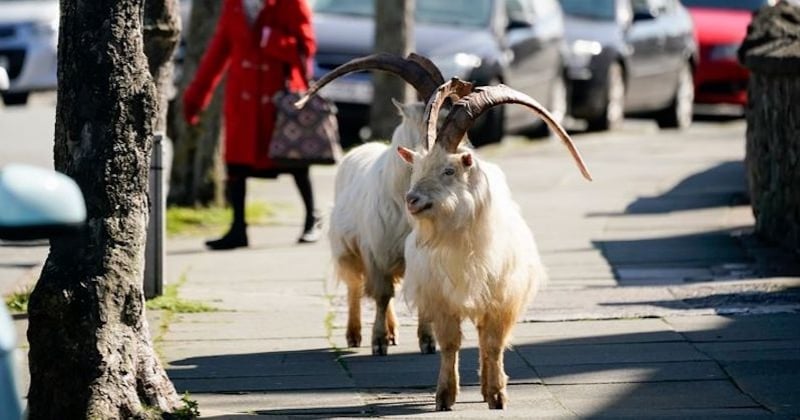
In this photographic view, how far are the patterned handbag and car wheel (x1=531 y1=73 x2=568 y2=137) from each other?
8.13 m

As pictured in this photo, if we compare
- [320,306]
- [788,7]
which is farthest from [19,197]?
[788,7]

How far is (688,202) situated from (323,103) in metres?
3.97

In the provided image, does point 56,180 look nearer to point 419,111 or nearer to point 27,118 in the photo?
point 419,111

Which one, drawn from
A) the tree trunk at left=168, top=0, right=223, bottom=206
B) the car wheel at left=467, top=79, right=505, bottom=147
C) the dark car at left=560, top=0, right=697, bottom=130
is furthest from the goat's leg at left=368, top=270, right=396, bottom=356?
the dark car at left=560, top=0, right=697, bottom=130

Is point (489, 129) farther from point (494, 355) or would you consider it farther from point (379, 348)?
point (494, 355)

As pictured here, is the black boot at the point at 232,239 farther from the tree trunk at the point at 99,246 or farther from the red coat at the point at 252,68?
the tree trunk at the point at 99,246

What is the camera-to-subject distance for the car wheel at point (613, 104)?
22.0m

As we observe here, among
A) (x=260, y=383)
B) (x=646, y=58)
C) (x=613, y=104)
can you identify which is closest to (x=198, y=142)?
(x=260, y=383)

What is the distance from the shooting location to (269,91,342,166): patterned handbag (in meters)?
12.7

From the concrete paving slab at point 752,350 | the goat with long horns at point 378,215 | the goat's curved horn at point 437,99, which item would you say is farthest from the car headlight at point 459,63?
the goat's curved horn at point 437,99

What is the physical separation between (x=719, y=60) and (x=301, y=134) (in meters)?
12.5

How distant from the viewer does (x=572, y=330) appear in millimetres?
9773

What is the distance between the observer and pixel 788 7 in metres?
13.9

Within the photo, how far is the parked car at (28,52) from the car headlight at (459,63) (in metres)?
6.79
